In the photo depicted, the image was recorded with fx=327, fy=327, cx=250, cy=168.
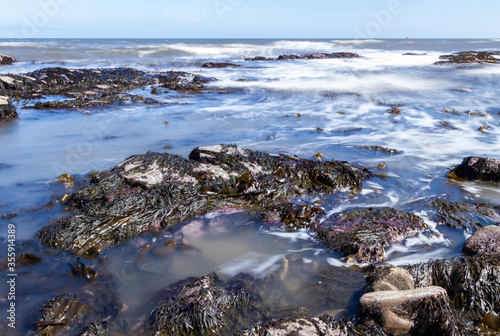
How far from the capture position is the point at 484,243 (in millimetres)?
2904

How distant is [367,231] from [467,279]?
879 mm

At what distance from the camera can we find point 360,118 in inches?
331

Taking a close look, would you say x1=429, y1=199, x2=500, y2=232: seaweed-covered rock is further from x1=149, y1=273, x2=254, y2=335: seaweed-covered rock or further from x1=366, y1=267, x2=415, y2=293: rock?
x1=149, y1=273, x2=254, y2=335: seaweed-covered rock

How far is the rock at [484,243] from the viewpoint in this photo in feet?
9.36

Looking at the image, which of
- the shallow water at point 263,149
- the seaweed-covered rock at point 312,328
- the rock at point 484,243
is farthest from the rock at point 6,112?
the rock at point 484,243

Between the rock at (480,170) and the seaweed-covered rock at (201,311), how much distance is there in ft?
12.9

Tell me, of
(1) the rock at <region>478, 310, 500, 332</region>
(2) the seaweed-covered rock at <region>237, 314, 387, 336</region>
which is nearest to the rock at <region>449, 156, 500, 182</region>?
(1) the rock at <region>478, 310, 500, 332</region>

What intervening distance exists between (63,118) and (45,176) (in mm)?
4197

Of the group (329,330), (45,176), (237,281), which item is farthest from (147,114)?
(329,330)

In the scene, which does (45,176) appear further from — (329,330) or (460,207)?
(460,207)

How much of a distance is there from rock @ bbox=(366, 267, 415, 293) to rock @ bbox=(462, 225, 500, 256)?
91 centimetres

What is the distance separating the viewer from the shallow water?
2791 millimetres

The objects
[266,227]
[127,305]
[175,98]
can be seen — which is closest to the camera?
[127,305]

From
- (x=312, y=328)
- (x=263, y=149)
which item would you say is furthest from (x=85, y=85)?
(x=312, y=328)
